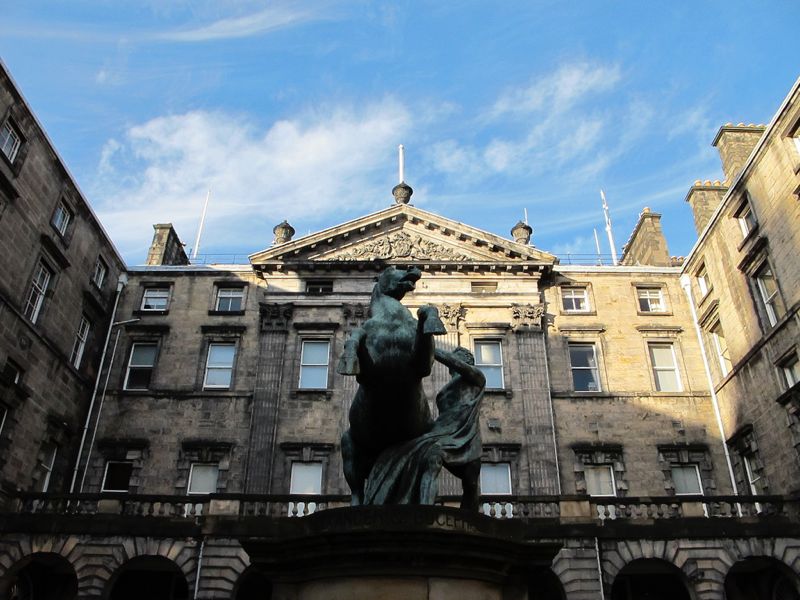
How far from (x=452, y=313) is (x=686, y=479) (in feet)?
35.2

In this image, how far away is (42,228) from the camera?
24.4 m

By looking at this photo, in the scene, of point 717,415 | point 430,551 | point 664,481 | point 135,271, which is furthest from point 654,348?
point 430,551

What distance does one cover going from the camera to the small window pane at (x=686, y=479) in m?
25.8

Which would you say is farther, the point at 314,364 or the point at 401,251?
the point at 401,251

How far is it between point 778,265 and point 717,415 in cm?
694

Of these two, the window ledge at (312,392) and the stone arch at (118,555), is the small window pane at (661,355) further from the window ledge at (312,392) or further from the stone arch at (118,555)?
the stone arch at (118,555)

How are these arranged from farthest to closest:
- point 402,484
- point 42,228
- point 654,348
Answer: point 654,348
point 42,228
point 402,484

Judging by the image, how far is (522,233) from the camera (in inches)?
1236

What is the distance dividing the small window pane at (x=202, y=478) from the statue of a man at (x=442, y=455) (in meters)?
19.3

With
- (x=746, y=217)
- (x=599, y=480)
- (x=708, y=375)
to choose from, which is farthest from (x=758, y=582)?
(x=746, y=217)

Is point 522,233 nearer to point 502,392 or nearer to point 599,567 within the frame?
point 502,392

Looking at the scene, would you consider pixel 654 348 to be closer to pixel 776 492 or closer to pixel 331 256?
pixel 776 492

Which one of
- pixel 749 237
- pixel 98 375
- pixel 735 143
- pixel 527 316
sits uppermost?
pixel 735 143

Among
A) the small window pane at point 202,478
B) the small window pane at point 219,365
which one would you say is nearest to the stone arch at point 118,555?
the small window pane at point 202,478
